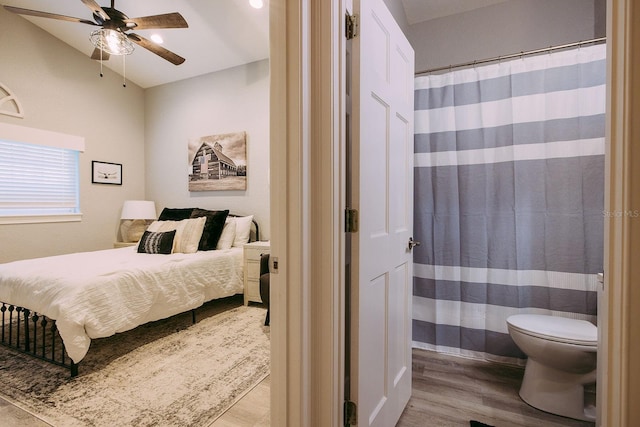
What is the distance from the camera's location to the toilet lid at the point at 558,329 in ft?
4.99

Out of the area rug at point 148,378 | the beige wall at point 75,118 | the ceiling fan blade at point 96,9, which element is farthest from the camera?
the beige wall at point 75,118

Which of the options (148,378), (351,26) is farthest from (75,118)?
(351,26)

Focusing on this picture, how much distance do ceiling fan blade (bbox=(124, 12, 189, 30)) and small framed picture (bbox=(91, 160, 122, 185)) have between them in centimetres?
247

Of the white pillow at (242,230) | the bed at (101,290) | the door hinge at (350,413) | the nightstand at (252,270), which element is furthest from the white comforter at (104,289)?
the door hinge at (350,413)

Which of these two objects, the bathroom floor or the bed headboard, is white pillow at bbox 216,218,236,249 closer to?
the bed headboard

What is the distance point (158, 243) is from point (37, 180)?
6.17ft

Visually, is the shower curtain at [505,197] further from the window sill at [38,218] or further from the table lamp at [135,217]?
the window sill at [38,218]

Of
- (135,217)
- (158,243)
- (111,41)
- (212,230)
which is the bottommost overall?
(158,243)

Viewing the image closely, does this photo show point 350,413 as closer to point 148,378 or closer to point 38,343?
point 148,378

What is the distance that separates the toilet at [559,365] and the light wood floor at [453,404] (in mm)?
59

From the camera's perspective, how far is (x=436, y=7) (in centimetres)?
242

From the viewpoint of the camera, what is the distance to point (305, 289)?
1071 mm

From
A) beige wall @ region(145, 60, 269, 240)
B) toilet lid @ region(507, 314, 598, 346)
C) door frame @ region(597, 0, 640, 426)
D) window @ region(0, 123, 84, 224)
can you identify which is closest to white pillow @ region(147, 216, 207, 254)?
beige wall @ region(145, 60, 269, 240)

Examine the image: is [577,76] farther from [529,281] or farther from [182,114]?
[182,114]
